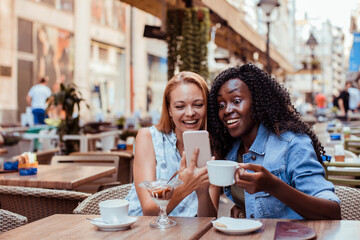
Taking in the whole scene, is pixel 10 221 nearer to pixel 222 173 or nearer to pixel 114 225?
pixel 114 225

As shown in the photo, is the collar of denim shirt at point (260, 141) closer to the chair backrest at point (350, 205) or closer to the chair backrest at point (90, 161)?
the chair backrest at point (350, 205)

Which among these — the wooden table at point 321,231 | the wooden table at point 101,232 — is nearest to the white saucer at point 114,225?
the wooden table at point 101,232

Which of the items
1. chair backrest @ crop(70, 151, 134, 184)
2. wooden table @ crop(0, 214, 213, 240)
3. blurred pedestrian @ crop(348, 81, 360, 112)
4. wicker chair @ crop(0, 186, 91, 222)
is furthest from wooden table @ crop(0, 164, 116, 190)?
blurred pedestrian @ crop(348, 81, 360, 112)

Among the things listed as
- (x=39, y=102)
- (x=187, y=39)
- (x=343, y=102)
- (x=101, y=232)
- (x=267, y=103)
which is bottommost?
(x=101, y=232)

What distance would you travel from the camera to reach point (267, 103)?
2.23m

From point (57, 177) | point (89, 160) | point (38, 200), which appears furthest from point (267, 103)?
point (89, 160)

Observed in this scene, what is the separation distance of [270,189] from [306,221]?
20 centimetres

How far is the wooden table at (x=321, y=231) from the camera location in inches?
65.8

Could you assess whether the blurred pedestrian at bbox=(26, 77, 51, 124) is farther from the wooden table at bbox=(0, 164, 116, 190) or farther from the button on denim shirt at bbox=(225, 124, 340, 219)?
the button on denim shirt at bbox=(225, 124, 340, 219)

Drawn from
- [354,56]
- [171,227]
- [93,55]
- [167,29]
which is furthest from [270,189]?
[93,55]

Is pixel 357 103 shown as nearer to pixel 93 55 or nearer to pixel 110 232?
pixel 93 55

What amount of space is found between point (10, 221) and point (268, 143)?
1.30m

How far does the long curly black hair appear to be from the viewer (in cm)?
223

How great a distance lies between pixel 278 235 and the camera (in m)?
1.66
